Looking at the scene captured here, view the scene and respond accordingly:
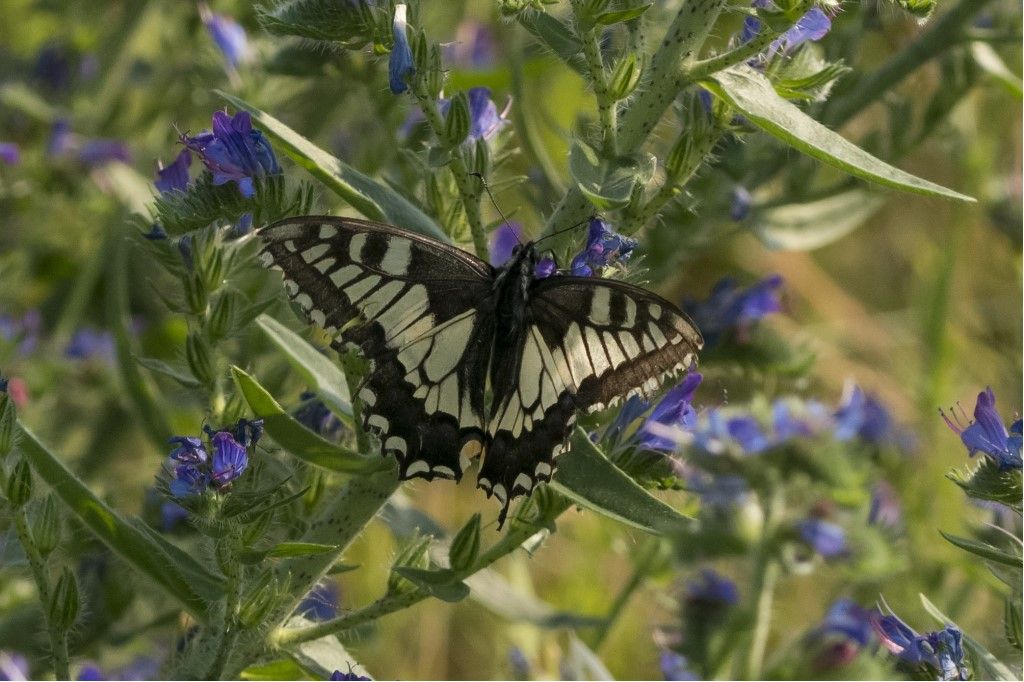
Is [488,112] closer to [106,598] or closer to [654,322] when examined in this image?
[654,322]

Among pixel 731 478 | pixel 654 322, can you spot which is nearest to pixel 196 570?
pixel 654 322

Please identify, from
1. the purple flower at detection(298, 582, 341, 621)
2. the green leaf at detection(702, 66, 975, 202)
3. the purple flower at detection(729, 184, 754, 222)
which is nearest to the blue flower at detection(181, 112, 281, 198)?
the green leaf at detection(702, 66, 975, 202)

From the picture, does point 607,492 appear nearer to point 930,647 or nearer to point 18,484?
point 930,647

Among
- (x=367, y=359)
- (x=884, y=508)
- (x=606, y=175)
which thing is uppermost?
(x=606, y=175)

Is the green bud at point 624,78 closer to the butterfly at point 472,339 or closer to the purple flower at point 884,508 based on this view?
the butterfly at point 472,339

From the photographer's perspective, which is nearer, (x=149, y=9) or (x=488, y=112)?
(x=488, y=112)

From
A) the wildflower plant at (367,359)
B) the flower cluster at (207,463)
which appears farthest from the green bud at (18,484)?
the flower cluster at (207,463)

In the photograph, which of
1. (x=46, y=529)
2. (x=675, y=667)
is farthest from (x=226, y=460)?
(x=675, y=667)
